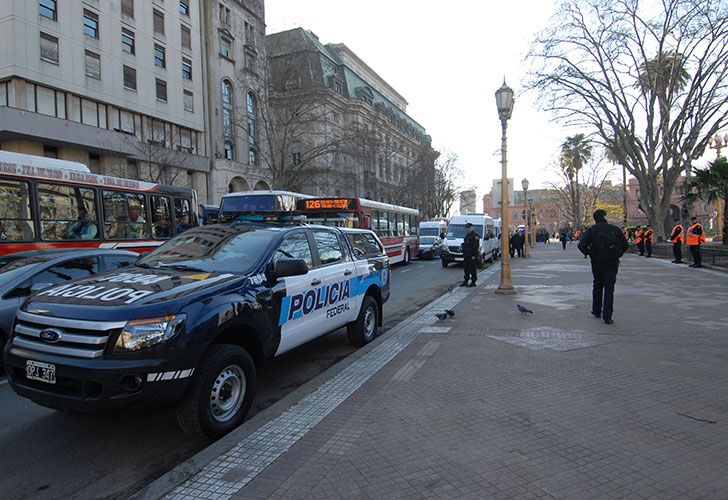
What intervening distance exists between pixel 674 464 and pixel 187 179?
1490 inches

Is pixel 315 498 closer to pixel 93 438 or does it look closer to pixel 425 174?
pixel 93 438

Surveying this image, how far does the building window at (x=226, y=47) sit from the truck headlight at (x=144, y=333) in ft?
137

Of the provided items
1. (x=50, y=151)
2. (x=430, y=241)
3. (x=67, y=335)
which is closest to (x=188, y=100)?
(x=50, y=151)

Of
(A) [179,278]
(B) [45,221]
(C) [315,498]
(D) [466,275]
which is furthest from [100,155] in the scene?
(C) [315,498]

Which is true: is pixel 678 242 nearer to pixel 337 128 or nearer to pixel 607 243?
pixel 607 243

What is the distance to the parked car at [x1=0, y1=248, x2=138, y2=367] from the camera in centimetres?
578

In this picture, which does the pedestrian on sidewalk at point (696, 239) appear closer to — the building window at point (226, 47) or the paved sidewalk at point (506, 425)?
the paved sidewalk at point (506, 425)

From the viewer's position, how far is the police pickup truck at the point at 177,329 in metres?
3.30

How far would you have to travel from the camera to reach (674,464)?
10.3 ft

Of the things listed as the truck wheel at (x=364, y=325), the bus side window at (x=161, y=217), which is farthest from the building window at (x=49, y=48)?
the truck wheel at (x=364, y=325)

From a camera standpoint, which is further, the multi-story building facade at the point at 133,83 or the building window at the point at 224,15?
the building window at the point at 224,15

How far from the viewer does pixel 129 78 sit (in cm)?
3198

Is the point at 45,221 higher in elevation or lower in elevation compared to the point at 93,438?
higher

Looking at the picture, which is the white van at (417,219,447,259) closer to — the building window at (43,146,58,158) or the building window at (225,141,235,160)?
the building window at (225,141,235,160)
